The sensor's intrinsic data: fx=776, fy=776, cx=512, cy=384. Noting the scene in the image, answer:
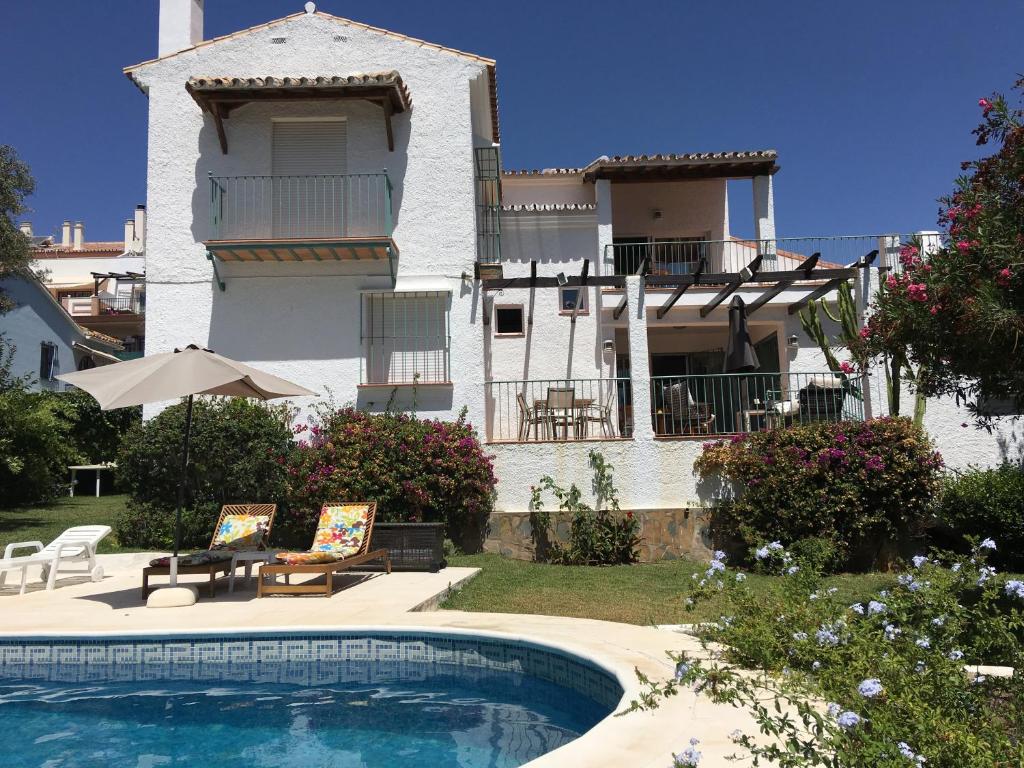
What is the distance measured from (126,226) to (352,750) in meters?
43.1

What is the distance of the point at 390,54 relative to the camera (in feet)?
49.0

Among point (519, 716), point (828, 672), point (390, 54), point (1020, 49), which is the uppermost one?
point (390, 54)

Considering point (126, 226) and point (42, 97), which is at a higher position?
point (126, 226)

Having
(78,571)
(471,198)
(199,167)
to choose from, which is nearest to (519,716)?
(78,571)

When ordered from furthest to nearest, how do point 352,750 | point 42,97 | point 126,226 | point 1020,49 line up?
point 126,226 → point 42,97 → point 1020,49 → point 352,750

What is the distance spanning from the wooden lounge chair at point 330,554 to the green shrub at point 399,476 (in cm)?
122

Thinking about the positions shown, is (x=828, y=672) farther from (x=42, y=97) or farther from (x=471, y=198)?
(x=42, y=97)

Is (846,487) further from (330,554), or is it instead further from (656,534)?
(330,554)

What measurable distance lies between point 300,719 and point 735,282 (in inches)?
458

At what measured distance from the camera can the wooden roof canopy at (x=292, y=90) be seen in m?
13.7

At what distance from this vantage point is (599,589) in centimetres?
952


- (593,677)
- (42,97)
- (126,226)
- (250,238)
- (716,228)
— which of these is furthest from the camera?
(126,226)

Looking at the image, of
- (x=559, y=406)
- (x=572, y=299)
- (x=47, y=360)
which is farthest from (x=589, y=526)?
(x=47, y=360)

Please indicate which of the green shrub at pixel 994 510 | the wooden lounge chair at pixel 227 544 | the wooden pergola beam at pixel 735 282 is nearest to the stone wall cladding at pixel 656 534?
the green shrub at pixel 994 510
